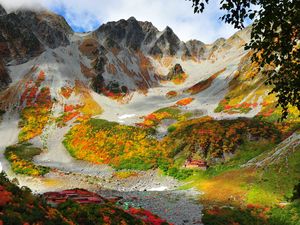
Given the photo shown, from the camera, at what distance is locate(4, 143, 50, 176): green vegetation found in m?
53.9

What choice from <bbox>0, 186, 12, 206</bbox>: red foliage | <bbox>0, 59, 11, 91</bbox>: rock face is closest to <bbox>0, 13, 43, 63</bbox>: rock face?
<bbox>0, 59, 11, 91</bbox>: rock face

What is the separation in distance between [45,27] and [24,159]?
404 ft

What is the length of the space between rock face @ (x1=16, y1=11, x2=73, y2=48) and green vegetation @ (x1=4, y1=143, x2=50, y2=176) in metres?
99.0

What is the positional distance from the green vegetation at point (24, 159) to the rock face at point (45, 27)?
99.0 metres

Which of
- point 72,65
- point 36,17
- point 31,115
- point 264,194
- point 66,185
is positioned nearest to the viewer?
point 264,194

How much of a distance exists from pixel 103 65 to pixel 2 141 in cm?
8454

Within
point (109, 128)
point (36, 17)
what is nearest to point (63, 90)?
point (109, 128)

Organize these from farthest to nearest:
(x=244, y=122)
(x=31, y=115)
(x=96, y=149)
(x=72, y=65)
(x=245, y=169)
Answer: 1. (x=72, y=65)
2. (x=31, y=115)
3. (x=96, y=149)
4. (x=244, y=122)
5. (x=245, y=169)

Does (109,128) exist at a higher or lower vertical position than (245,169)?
higher

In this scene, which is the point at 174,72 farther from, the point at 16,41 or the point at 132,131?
the point at 132,131

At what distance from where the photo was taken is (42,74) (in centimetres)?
13212

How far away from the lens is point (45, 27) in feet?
570

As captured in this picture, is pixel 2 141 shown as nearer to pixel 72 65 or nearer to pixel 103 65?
pixel 72 65

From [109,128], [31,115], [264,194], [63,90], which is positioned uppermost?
[63,90]
